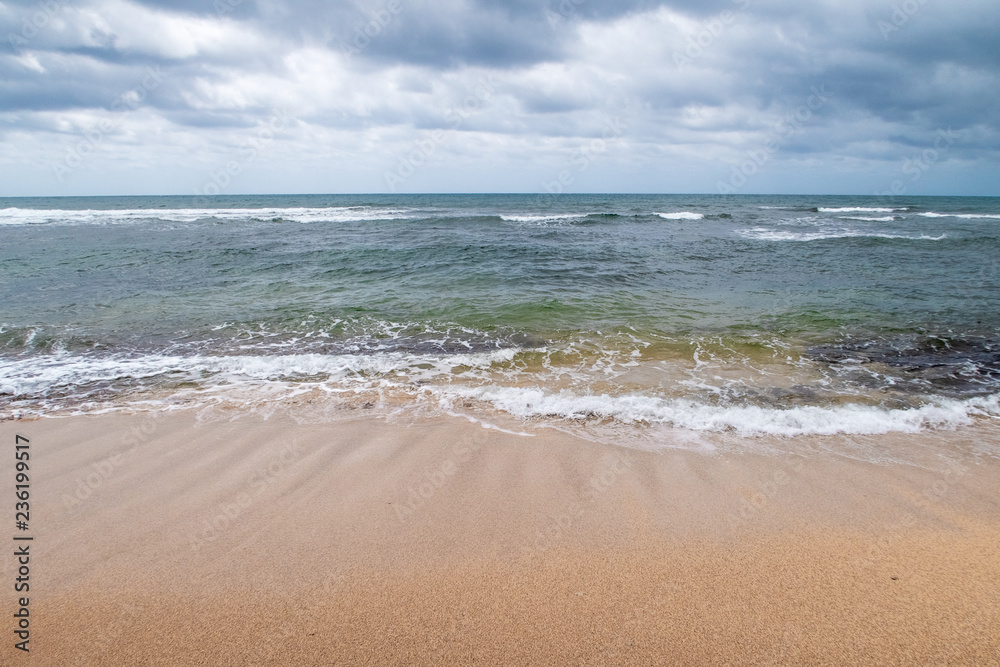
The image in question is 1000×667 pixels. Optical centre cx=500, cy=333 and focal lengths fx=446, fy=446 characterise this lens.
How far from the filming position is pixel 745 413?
18.0 feet

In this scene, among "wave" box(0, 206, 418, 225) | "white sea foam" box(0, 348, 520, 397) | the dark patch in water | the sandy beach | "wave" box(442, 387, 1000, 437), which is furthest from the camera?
"wave" box(0, 206, 418, 225)

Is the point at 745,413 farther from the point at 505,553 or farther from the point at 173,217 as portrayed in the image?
the point at 173,217

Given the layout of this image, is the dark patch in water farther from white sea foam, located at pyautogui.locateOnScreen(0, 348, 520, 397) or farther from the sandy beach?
white sea foam, located at pyautogui.locateOnScreen(0, 348, 520, 397)

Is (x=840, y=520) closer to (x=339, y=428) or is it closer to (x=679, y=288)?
(x=339, y=428)

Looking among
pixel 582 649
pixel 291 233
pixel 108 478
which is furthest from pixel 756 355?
pixel 291 233

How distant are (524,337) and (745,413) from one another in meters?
4.46

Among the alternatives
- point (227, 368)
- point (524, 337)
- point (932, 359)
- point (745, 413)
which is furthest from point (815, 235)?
point (227, 368)

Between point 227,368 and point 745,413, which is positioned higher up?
point 227,368

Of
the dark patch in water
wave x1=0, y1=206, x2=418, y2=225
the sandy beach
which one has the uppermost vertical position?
wave x1=0, y1=206, x2=418, y2=225

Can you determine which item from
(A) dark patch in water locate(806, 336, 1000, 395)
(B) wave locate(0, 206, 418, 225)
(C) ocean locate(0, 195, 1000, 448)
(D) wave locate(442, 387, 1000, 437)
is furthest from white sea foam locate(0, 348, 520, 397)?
(B) wave locate(0, 206, 418, 225)

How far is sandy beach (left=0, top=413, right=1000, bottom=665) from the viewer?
2574mm

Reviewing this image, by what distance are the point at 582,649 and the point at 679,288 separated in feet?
41.3

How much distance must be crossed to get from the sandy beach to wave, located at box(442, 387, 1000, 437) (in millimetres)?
337

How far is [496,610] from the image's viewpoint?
2.76 meters
